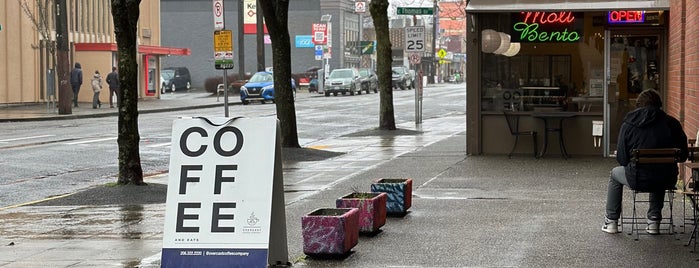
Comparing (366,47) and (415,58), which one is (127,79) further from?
(366,47)

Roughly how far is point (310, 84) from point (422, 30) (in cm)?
4004

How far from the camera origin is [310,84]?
228 ft

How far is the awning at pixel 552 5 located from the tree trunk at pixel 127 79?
5.78 meters

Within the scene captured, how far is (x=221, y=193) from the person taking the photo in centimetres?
852

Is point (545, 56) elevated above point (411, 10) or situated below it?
below

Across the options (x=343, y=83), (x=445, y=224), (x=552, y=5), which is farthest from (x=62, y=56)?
(x=445, y=224)

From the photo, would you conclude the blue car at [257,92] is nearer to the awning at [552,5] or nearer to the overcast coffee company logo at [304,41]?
the awning at [552,5]

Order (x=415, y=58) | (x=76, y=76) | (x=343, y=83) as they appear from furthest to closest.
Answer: (x=343, y=83), (x=76, y=76), (x=415, y=58)

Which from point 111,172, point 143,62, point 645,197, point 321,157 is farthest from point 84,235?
point 143,62

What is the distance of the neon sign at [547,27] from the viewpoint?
19047mm

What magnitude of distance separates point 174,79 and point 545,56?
190 ft

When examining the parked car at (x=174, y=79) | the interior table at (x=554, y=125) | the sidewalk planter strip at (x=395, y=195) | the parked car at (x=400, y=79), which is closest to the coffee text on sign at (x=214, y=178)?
the sidewalk planter strip at (x=395, y=195)

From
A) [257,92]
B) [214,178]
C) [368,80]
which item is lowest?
[214,178]

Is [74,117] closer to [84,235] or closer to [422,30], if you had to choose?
[422,30]
